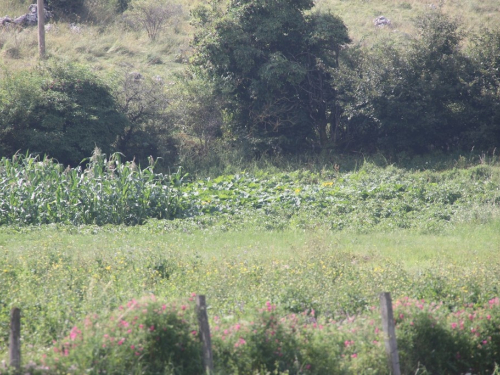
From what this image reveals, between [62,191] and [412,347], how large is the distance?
1136 cm

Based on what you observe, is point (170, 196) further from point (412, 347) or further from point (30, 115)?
point (412, 347)

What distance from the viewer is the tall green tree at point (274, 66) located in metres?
23.2

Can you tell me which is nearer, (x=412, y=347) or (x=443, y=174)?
(x=412, y=347)

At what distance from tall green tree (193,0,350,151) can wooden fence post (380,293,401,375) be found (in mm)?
17076

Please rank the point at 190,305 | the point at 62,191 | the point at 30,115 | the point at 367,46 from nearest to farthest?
the point at 190,305 < the point at 62,191 < the point at 30,115 < the point at 367,46

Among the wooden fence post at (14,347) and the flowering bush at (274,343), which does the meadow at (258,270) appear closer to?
the flowering bush at (274,343)

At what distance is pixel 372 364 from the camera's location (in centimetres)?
660

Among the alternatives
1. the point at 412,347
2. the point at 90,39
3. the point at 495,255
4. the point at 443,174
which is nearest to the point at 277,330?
the point at 412,347

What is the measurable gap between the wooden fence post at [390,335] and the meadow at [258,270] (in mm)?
131

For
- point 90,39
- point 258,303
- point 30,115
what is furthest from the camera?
point 90,39

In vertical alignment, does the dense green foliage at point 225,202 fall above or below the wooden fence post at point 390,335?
above

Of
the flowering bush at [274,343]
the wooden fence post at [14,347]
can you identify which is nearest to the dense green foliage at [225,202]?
the flowering bush at [274,343]

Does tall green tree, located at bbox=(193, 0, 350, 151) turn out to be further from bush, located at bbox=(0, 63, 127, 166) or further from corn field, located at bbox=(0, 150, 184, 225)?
corn field, located at bbox=(0, 150, 184, 225)

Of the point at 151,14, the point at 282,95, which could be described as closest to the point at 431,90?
the point at 282,95
